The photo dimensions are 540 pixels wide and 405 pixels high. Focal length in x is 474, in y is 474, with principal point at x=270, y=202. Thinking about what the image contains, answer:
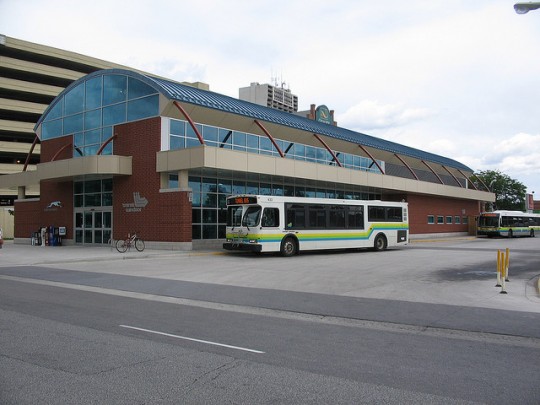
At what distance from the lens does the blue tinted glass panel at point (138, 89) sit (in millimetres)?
28723

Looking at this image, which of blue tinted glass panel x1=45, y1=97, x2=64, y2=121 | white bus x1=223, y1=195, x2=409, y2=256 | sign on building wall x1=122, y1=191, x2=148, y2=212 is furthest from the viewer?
blue tinted glass panel x1=45, y1=97, x2=64, y2=121

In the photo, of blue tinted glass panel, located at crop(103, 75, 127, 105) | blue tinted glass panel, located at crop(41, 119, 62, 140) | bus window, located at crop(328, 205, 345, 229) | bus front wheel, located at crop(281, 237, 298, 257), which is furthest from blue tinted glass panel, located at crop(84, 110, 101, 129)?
bus window, located at crop(328, 205, 345, 229)

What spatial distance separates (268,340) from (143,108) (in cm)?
2439

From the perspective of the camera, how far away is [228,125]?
31.0m

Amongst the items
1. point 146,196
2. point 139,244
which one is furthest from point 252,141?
point 139,244

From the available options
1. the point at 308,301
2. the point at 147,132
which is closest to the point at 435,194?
the point at 147,132

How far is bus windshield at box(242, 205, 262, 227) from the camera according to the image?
23.1 meters

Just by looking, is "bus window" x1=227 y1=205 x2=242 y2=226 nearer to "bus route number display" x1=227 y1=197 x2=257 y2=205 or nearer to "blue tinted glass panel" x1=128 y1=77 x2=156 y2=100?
"bus route number display" x1=227 y1=197 x2=257 y2=205

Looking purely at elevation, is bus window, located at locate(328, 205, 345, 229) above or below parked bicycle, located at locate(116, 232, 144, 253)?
above

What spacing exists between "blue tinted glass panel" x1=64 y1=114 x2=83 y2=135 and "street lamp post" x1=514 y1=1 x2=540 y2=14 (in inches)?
1172

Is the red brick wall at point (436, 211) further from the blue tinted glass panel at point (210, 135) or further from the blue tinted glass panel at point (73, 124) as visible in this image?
the blue tinted glass panel at point (73, 124)

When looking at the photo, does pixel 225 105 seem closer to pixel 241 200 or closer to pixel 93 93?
pixel 241 200

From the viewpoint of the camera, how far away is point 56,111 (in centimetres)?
3572

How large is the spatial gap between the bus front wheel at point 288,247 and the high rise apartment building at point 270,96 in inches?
1949
